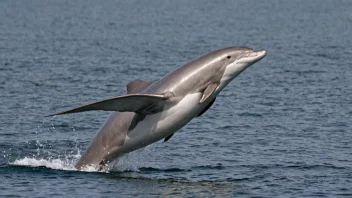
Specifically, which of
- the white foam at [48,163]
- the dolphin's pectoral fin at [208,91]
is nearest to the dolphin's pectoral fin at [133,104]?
the dolphin's pectoral fin at [208,91]

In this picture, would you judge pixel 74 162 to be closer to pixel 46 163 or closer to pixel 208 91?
pixel 46 163

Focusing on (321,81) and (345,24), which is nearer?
(321,81)

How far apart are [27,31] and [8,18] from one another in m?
23.8

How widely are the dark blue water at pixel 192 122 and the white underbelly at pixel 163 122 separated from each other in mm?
1266

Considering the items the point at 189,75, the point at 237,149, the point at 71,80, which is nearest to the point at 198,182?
the point at 189,75

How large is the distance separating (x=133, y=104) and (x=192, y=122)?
44.1 feet

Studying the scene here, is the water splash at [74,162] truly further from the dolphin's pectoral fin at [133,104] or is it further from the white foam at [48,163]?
the dolphin's pectoral fin at [133,104]

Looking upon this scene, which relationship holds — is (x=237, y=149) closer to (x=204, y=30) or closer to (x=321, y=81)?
(x=321, y=81)

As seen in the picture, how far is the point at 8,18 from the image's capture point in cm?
11062

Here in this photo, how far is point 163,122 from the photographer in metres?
25.7

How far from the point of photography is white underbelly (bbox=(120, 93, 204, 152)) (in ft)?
83.5

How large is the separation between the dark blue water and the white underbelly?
1.27m

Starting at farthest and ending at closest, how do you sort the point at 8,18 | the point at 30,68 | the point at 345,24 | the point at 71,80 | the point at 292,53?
the point at 8,18, the point at 345,24, the point at 292,53, the point at 30,68, the point at 71,80

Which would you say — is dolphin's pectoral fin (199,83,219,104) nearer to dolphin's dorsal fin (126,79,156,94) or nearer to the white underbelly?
the white underbelly
